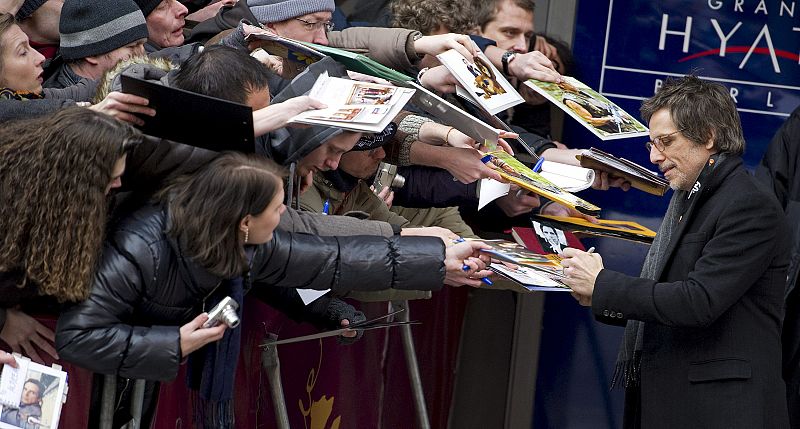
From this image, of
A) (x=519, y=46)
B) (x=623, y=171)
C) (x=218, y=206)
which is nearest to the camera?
(x=218, y=206)

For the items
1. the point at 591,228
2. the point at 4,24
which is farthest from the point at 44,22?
the point at 591,228

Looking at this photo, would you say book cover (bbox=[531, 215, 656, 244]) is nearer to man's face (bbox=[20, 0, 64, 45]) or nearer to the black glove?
the black glove

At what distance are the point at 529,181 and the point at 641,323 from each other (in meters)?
0.64

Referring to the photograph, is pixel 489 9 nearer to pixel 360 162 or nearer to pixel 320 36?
pixel 320 36

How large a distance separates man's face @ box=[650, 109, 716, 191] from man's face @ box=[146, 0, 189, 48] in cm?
202

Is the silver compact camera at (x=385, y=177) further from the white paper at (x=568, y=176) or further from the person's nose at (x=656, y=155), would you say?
the person's nose at (x=656, y=155)

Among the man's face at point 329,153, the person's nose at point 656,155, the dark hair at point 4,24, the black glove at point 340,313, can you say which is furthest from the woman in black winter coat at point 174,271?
the person's nose at point 656,155

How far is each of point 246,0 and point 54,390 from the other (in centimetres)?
207

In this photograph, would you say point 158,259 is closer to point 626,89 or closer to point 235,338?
point 235,338

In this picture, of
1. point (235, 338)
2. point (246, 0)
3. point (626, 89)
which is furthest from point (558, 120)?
point (235, 338)

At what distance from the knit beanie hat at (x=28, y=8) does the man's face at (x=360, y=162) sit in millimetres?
1391

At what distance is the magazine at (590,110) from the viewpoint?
4.71 meters

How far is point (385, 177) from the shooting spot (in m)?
4.66

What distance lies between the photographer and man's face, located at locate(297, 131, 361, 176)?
3721 millimetres
